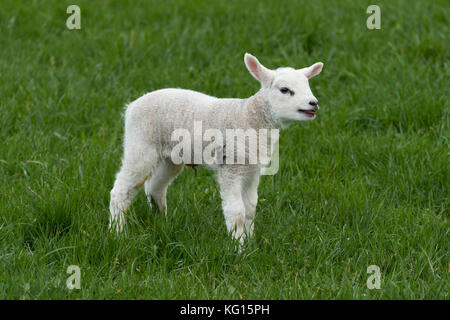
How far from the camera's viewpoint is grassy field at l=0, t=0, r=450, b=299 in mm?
4234

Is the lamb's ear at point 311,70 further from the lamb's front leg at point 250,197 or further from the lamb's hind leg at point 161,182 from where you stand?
the lamb's hind leg at point 161,182

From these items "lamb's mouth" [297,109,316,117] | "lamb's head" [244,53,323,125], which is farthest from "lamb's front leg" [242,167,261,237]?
"lamb's mouth" [297,109,316,117]

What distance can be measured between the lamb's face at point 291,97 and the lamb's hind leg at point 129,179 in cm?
93

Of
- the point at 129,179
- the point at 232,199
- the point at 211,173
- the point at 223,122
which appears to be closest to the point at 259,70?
the point at 223,122

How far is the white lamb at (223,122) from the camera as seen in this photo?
167 inches

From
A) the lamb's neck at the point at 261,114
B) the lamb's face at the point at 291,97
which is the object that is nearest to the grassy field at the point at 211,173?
the lamb's neck at the point at 261,114

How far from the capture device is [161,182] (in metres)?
5.00

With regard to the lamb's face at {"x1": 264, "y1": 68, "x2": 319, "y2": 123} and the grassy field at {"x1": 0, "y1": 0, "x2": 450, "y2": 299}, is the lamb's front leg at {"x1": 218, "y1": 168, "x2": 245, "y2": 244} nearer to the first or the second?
the grassy field at {"x1": 0, "y1": 0, "x2": 450, "y2": 299}

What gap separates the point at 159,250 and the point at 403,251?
5.06ft

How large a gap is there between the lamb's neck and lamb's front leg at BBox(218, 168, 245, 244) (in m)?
0.35

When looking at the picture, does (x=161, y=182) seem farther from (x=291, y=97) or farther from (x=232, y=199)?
(x=291, y=97)

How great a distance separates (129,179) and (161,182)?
12.4 inches

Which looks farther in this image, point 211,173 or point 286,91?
point 211,173

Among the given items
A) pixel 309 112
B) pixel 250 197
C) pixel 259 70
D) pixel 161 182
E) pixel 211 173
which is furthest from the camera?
pixel 211 173
